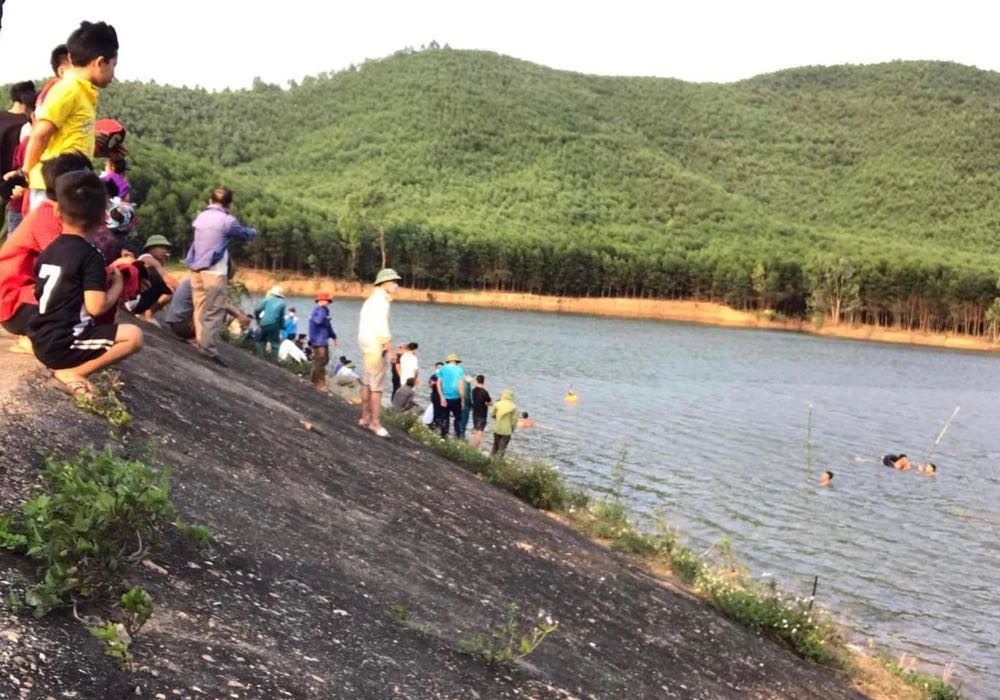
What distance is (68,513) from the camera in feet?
13.0

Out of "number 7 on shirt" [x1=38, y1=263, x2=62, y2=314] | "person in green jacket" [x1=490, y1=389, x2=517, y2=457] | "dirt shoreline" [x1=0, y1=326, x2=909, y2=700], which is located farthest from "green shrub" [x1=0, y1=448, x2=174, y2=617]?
"person in green jacket" [x1=490, y1=389, x2=517, y2=457]

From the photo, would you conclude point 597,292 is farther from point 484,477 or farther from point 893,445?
point 484,477

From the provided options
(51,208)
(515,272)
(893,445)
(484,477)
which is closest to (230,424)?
(51,208)

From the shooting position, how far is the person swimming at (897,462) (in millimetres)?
27078

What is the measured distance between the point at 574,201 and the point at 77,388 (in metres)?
154

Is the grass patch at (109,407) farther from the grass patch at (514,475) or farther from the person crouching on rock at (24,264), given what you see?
the grass patch at (514,475)

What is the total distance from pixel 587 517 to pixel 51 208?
7.91 meters

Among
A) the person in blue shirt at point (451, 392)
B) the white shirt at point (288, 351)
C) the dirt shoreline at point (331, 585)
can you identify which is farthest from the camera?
the white shirt at point (288, 351)

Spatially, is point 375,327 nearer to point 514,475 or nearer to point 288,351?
point 514,475

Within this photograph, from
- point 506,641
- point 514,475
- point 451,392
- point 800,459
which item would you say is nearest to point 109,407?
point 506,641

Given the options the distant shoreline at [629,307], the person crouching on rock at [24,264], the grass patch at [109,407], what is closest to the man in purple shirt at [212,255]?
the grass patch at [109,407]

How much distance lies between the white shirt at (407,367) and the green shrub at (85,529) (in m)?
15.8

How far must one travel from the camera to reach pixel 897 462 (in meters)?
27.2

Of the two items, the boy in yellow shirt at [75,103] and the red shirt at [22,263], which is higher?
the boy in yellow shirt at [75,103]
